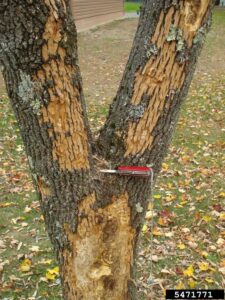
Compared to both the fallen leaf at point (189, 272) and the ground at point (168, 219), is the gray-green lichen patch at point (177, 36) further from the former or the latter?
the fallen leaf at point (189, 272)

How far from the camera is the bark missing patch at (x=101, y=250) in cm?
229

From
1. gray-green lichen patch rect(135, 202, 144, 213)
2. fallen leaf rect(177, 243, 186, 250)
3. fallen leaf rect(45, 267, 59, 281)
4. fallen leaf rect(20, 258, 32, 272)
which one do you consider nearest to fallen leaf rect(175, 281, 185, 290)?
fallen leaf rect(177, 243, 186, 250)

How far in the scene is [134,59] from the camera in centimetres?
211

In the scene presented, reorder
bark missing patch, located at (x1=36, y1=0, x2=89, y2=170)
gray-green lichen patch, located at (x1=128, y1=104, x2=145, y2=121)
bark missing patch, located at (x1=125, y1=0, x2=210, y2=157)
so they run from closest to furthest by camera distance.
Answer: bark missing patch, located at (x1=36, y1=0, x2=89, y2=170), bark missing patch, located at (x1=125, y1=0, x2=210, y2=157), gray-green lichen patch, located at (x1=128, y1=104, x2=145, y2=121)

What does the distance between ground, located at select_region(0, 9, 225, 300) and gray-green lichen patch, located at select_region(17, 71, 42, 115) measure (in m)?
2.45

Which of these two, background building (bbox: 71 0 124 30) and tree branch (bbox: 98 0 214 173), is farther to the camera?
background building (bbox: 71 0 124 30)

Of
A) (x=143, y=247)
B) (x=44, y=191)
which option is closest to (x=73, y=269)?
(x=44, y=191)

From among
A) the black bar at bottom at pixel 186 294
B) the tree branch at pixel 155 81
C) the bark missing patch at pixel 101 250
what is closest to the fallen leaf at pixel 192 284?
the black bar at bottom at pixel 186 294

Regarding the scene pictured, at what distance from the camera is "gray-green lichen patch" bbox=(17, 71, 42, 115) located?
6.09 feet

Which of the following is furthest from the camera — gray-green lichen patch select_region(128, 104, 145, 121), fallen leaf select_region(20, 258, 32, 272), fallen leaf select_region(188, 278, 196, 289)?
fallen leaf select_region(20, 258, 32, 272)

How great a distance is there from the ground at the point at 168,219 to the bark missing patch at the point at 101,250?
4.72 ft

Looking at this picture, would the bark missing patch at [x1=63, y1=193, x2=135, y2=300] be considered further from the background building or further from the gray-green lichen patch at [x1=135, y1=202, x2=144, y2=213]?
the background building

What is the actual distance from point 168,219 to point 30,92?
338cm

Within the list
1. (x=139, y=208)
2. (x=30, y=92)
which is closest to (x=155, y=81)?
(x=30, y=92)
